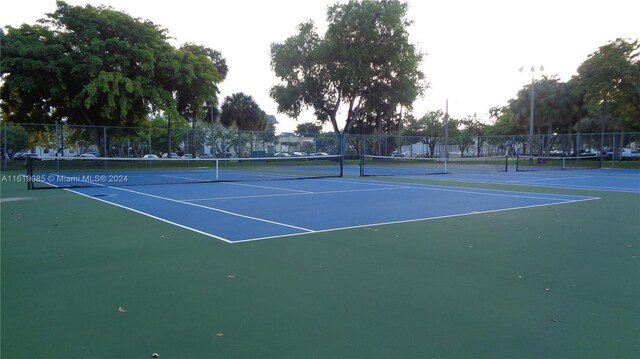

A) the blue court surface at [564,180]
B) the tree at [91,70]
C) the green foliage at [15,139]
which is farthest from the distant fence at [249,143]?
the blue court surface at [564,180]

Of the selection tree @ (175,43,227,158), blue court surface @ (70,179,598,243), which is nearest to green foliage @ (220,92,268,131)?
tree @ (175,43,227,158)

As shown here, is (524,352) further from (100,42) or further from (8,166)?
(100,42)

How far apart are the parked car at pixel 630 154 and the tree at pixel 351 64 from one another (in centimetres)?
1800

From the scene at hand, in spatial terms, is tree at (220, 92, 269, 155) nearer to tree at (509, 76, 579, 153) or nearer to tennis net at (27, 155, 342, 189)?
tennis net at (27, 155, 342, 189)

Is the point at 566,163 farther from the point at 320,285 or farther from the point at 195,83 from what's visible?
the point at 320,285

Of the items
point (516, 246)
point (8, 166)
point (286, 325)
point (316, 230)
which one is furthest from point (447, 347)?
point (8, 166)

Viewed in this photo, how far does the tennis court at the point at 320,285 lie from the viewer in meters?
3.48

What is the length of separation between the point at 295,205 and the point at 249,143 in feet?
71.2

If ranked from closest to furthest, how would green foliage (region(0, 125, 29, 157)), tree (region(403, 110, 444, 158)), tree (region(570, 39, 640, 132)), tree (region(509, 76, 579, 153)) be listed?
green foliage (region(0, 125, 29, 157))
tree (region(570, 39, 640, 132))
tree (region(509, 76, 579, 153))
tree (region(403, 110, 444, 158))

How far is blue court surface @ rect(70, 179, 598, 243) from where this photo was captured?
8.63 m

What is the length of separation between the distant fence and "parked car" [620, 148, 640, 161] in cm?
155

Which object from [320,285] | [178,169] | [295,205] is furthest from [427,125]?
[320,285]

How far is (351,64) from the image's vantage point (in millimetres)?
44312

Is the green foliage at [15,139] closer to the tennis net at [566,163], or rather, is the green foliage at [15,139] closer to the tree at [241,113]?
the tree at [241,113]
